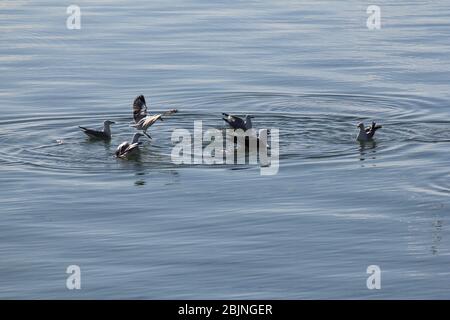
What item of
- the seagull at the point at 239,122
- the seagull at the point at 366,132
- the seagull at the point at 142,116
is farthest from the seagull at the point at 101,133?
the seagull at the point at 366,132

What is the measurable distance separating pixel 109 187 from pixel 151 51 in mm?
11728

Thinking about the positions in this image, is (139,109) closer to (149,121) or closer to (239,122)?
(149,121)

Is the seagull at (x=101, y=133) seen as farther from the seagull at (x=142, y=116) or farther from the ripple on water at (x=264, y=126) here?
the seagull at (x=142, y=116)

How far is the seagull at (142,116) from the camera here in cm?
2269

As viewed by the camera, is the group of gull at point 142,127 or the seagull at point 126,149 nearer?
the seagull at point 126,149

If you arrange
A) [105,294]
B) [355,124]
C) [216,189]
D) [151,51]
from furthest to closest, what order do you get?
[151,51], [355,124], [216,189], [105,294]

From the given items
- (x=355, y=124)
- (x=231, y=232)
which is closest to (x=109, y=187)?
(x=231, y=232)

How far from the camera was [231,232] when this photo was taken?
17.4 meters

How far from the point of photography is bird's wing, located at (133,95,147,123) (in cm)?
2341

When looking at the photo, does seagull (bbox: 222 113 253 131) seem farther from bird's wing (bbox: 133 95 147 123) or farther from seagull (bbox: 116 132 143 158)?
seagull (bbox: 116 132 143 158)

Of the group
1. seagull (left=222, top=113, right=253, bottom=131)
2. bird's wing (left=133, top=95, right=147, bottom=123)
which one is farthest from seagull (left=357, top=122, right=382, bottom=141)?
bird's wing (left=133, top=95, right=147, bottom=123)

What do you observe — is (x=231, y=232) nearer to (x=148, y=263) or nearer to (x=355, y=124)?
(x=148, y=263)

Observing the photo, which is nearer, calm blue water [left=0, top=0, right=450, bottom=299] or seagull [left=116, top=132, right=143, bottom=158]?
calm blue water [left=0, top=0, right=450, bottom=299]

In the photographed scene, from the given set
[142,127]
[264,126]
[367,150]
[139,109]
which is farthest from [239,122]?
[367,150]
